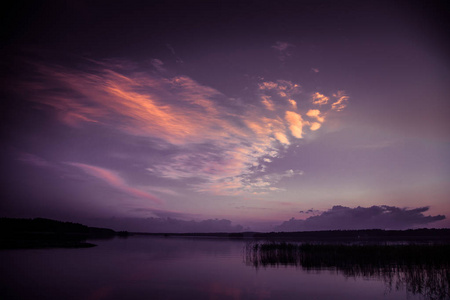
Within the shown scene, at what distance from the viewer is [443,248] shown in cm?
2775

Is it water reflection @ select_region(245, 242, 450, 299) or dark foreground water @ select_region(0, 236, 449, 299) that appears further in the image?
water reflection @ select_region(245, 242, 450, 299)

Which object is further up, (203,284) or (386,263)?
(386,263)

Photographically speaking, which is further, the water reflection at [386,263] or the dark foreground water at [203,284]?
the water reflection at [386,263]

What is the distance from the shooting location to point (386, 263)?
27.7 meters

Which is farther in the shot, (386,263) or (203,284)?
(386,263)

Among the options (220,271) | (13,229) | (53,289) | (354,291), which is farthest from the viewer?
(13,229)

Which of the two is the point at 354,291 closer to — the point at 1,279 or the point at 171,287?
the point at 171,287

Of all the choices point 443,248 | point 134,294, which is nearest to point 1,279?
point 134,294

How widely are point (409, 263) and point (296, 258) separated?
447 inches

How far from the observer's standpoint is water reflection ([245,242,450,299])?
19156mm

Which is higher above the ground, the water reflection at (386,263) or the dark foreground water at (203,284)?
the water reflection at (386,263)

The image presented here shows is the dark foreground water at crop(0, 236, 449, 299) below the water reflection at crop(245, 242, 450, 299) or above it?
below

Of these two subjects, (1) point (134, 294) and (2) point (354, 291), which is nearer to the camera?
(1) point (134, 294)

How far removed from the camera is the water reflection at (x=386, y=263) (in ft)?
62.8
